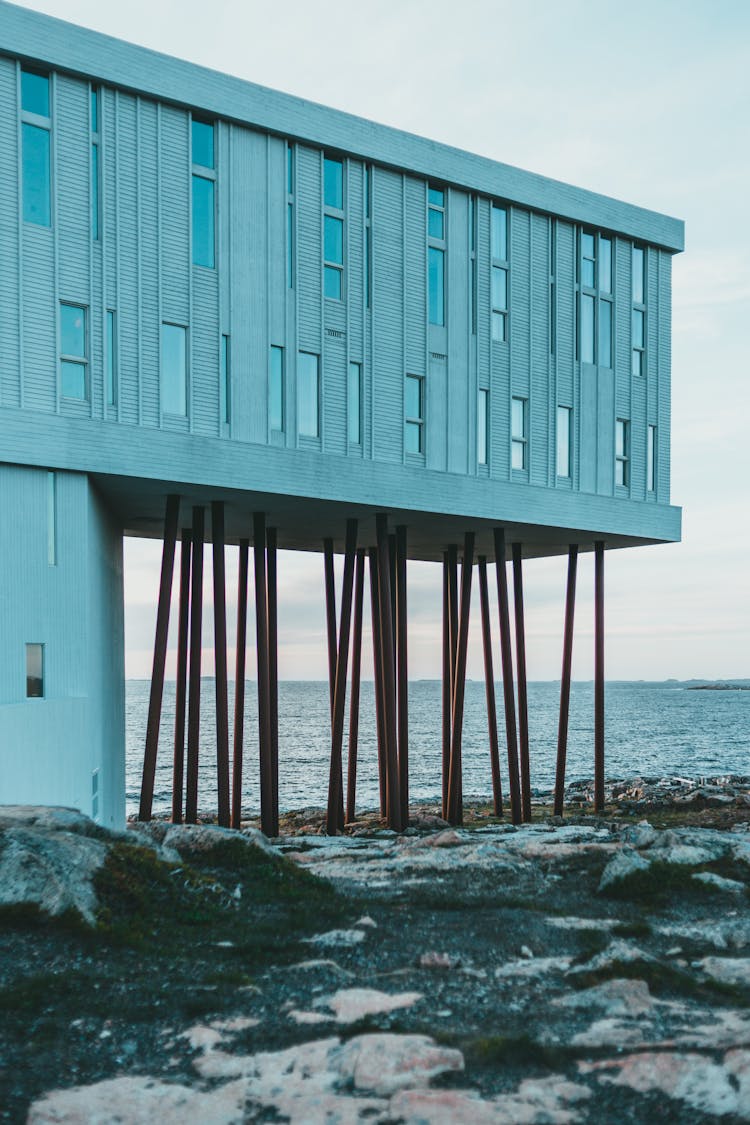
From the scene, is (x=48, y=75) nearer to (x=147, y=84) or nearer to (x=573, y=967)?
(x=147, y=84)

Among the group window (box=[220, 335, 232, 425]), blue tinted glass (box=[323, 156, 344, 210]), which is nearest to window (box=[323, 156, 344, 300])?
blue tinted glass (box=[323, 156, 344, 210])

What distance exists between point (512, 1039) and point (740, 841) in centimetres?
981

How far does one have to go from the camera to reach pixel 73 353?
19.1 meters

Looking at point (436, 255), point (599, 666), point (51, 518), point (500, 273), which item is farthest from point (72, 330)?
point (599, 666)

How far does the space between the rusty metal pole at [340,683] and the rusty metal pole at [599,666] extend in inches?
299

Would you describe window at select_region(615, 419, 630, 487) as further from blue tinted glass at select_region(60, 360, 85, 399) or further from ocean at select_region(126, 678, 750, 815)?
ocean at select_region(126, 678, 750, 815)

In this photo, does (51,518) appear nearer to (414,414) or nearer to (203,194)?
(203,194)

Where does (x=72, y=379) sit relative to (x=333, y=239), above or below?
below

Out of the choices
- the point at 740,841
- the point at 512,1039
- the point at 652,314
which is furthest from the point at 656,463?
the point at 512,1039

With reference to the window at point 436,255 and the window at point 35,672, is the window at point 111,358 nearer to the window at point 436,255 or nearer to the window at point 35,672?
the window at point 35,672

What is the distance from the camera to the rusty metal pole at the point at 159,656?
67.6 feet

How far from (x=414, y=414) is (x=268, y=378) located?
13.5ft

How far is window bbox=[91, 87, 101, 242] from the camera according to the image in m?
19.3

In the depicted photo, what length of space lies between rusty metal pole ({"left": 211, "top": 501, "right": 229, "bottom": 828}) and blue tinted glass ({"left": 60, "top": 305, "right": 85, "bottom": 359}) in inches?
183
